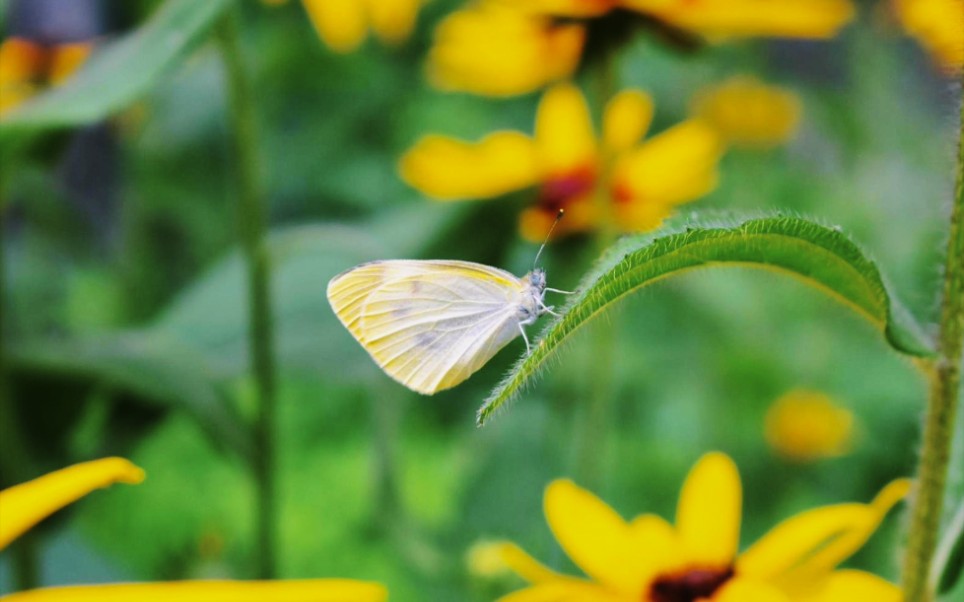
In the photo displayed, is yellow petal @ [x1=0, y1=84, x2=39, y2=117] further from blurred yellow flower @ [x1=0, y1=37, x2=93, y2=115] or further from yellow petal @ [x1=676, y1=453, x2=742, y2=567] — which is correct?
yellow petal @ [x1=676, y1=453, x2=742, y2=567]

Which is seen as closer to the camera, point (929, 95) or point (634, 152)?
point (634, 152)

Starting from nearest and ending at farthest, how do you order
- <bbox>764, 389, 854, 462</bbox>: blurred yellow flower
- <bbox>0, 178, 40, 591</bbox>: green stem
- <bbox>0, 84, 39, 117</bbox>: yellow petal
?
1. <bbox>0, 178, 40, 591</bbox>: green stem
2. <bbox>0, 84, 39, 117</bbox>: yellow petal
3. <bbox>764, 389, 854, 462</bbox>: blurred yellow flower

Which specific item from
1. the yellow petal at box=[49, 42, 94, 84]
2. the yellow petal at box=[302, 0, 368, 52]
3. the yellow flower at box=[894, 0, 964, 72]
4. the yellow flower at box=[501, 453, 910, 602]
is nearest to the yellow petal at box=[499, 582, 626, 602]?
the yellow flower at box=[501, 453, 910, 602]

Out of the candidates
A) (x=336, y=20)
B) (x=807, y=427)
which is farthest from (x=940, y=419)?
(x=807, y=427)

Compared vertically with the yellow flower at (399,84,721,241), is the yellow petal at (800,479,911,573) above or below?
below

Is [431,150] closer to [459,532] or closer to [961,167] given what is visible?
[459,532]

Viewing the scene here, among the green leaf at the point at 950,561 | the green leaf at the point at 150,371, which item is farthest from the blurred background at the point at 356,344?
the green leaf at the point at 950,561

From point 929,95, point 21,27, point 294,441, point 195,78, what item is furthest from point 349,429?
point 929,95
